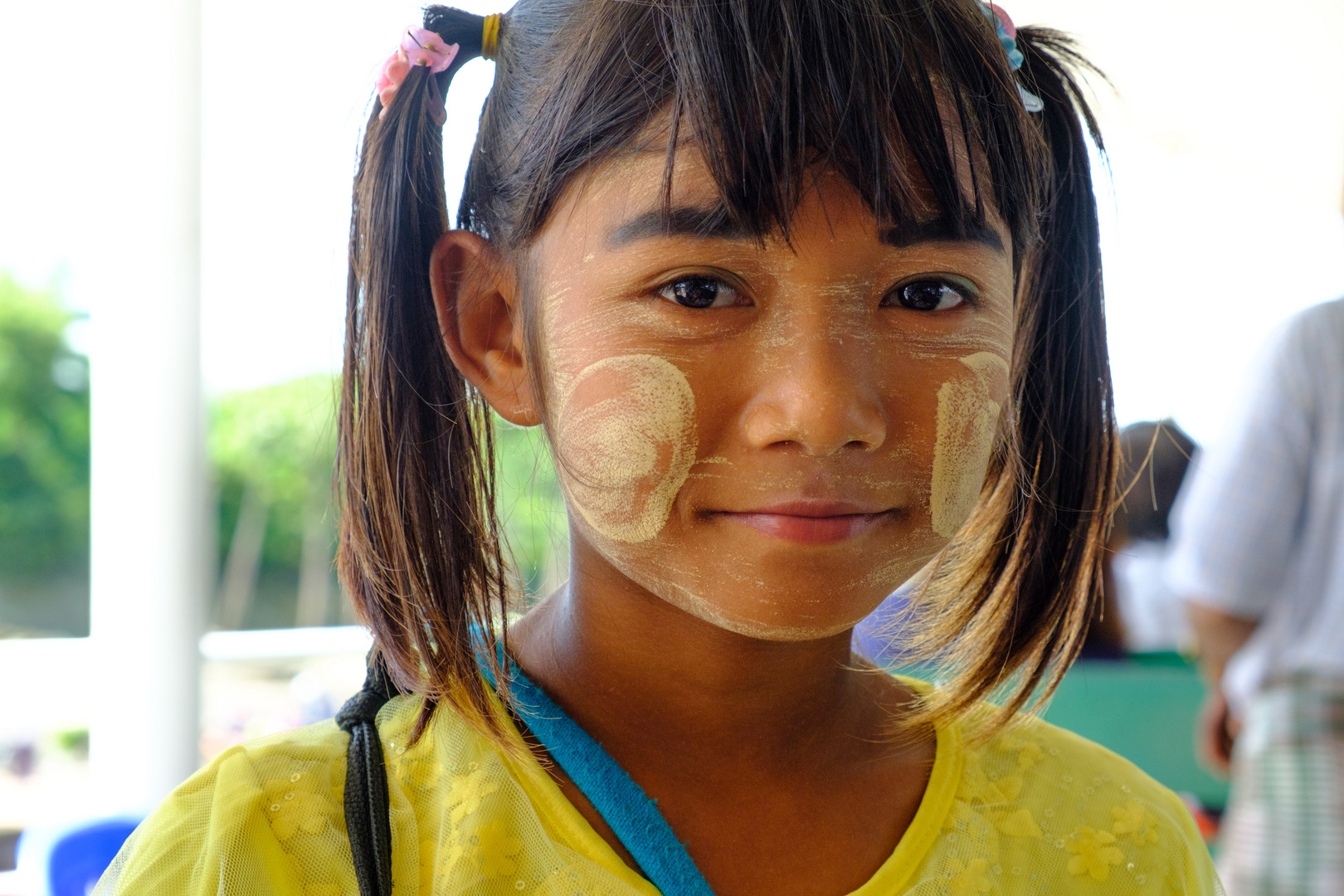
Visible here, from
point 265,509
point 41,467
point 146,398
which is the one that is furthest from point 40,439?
point 146,398

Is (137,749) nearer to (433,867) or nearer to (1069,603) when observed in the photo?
(433,867)

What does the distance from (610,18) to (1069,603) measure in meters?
0.73

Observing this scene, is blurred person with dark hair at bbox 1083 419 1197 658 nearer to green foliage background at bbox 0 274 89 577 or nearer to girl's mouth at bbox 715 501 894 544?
girl's mouth at bbox 715 501 894 544

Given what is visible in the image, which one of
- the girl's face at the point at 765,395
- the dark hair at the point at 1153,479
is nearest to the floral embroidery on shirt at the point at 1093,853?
the girl's face at the point at 765,395

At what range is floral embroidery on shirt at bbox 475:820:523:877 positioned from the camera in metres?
0.83

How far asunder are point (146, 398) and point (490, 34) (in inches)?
50.3

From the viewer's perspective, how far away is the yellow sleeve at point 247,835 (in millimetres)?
776

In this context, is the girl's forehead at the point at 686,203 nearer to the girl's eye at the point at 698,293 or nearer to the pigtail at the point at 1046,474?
the girl's eye at the point at 698,293

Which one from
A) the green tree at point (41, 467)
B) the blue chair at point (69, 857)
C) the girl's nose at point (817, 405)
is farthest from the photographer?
the green tree at point (41, 467)

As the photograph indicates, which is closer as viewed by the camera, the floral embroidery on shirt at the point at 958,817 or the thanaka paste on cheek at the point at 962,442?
the thanaka paste on cheek at the point at 962,442

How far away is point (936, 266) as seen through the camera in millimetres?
830

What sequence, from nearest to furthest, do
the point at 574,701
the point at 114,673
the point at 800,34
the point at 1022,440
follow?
the point at 800,34 < the point at 574,701 < the point at 1022,440 < the point at 114,673

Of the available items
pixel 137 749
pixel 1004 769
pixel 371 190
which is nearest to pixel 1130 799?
pixel 1004 769

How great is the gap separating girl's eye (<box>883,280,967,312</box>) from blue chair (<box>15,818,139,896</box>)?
0.98m
